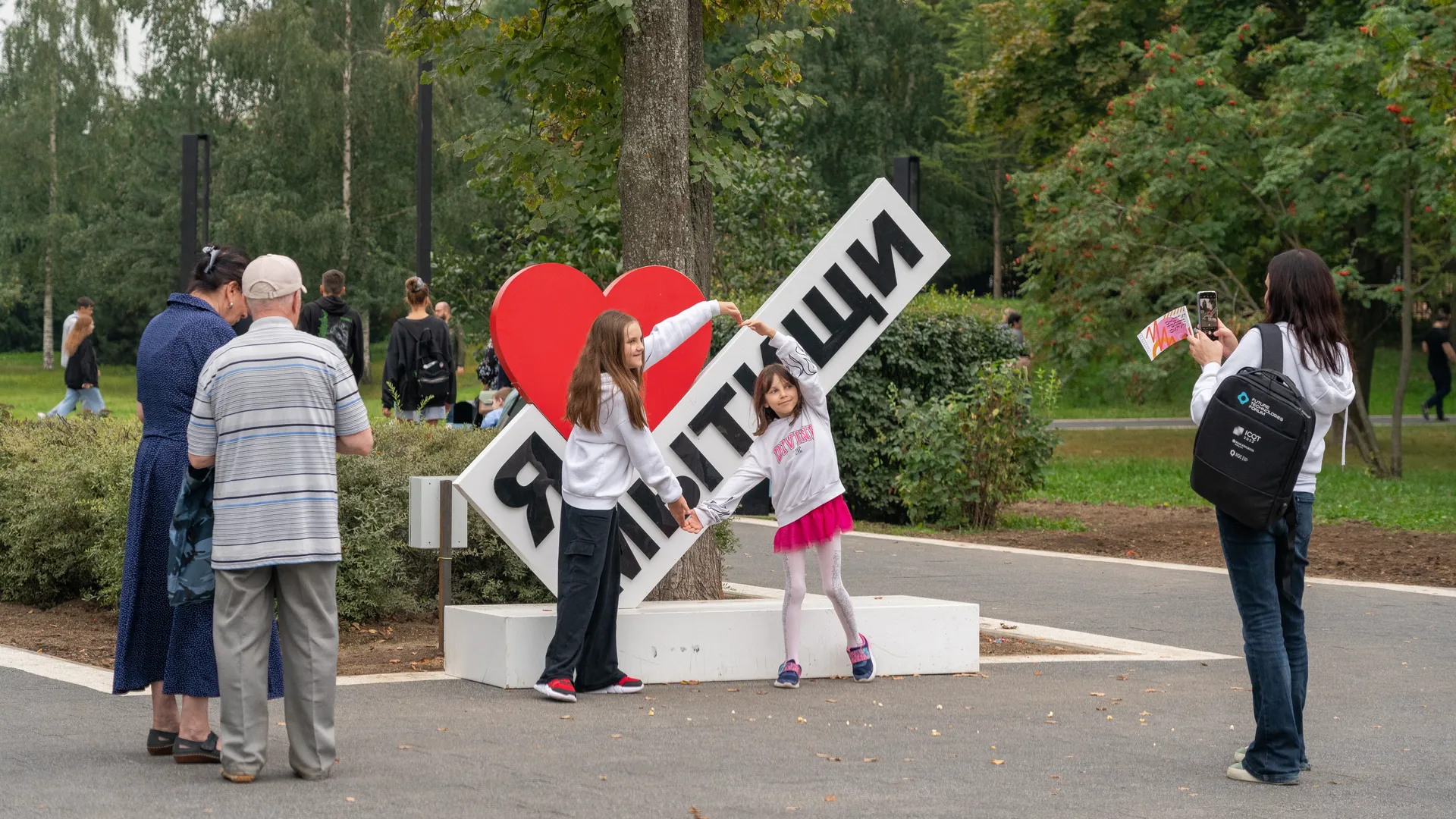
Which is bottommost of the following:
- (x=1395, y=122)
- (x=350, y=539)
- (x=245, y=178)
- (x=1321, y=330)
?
(x=350, y=539)

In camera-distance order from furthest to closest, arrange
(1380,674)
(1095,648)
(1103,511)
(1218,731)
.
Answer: (1103,511)
(1095,648)
(1380,674)
(1218,731)

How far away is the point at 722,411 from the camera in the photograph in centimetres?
821

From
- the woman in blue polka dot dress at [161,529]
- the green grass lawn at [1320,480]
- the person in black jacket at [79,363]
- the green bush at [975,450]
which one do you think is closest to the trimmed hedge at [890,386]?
the green bush at [975,450]

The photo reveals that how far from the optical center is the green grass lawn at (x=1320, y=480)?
52.4 ft

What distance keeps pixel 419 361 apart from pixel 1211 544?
6.75 m

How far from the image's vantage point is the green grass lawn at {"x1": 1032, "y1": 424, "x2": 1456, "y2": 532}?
15977 millimetres

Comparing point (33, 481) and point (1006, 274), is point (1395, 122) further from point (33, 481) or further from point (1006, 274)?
point (1006, 274)

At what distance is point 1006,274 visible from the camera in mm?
60375

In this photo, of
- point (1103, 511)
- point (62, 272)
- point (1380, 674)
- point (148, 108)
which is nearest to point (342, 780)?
point (1380, 674)

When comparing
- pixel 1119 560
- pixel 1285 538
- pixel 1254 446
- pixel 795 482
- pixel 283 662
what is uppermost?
pixel 1254 446

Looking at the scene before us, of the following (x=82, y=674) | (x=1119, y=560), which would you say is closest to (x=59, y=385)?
(x=1119, y=560)

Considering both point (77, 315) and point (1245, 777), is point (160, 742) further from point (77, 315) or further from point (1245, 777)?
point (77, 315)

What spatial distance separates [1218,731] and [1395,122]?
14.5 metres

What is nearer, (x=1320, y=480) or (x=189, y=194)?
(x=189, y=194)
